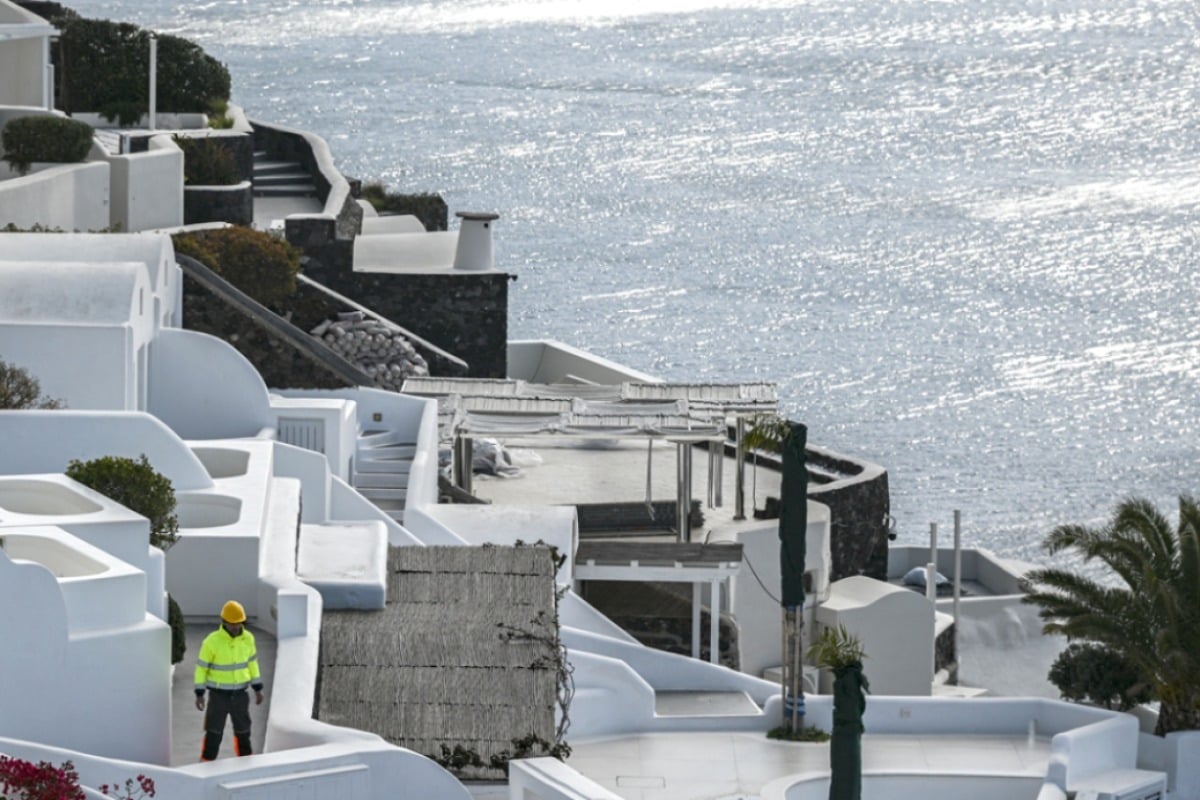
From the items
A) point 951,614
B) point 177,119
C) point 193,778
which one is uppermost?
point 177,119

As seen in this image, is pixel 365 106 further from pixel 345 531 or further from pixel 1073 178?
pixel 345 531

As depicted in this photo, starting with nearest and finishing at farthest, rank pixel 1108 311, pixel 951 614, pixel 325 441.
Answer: pixel 325 441, pixel 951 614, pixel 1108 311

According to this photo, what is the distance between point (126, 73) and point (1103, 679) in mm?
27460

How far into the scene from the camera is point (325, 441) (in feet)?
96.7

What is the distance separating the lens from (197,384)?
28.5 m

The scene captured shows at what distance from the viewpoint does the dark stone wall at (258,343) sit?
35.9 metres

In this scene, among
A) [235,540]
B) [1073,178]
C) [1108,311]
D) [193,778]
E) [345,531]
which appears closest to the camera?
[193,778]

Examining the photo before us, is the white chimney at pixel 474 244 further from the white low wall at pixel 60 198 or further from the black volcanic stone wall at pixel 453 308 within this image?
the white low wall at pixel 60 198

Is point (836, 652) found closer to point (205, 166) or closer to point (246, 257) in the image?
point (246, 257)

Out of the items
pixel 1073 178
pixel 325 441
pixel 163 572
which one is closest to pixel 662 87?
pixel 1073 178

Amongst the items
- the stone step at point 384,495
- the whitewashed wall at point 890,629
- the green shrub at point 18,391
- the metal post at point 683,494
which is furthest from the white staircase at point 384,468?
the whitewashed wall at point 890,629

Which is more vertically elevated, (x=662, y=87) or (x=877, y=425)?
(x=662, y=87)

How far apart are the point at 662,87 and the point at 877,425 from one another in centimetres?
8009

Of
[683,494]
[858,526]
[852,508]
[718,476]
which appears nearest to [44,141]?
[718,476]
